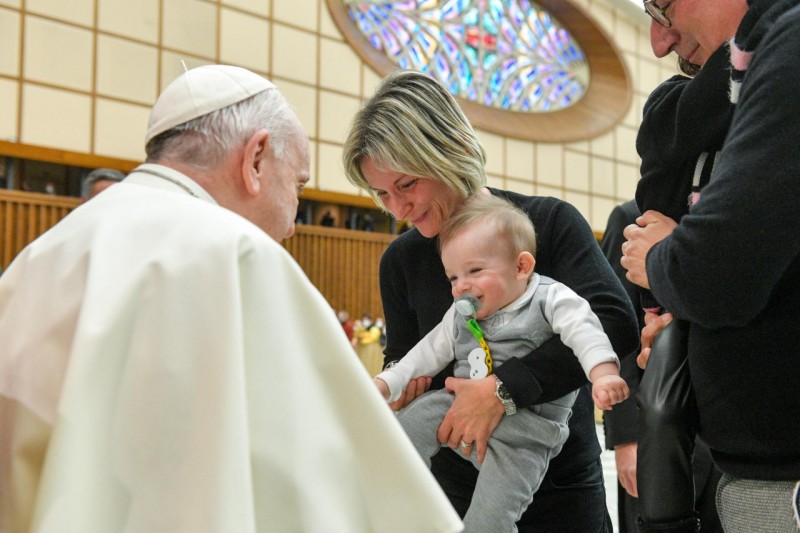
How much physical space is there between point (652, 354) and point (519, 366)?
1.29 ft

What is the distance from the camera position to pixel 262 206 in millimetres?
1756

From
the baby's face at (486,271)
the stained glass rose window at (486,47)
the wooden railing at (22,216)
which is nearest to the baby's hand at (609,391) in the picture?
the baby's face at (486,271)

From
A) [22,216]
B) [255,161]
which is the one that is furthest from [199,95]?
[22,216]

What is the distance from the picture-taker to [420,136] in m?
2.25

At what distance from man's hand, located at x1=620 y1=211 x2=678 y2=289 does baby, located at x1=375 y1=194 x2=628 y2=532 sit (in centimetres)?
26

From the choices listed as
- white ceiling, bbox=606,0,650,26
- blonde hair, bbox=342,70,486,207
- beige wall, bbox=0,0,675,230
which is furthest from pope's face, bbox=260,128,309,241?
white ceiling, bbox=606,0,650,26

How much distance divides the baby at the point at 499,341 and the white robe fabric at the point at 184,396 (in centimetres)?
60

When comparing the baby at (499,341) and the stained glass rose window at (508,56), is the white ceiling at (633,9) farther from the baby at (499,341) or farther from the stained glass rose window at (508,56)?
the baby at (499,341)

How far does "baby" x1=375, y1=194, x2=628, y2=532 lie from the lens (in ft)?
6.26

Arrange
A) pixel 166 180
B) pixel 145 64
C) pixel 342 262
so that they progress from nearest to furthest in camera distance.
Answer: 1. pixel 166 180
2. pixel 145 64
3. pixel 342 262

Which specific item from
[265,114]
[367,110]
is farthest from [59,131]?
[265,114]

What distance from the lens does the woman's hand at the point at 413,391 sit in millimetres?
2225

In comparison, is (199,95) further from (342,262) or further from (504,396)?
(342,262)

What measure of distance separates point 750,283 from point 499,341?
0.87 meters
